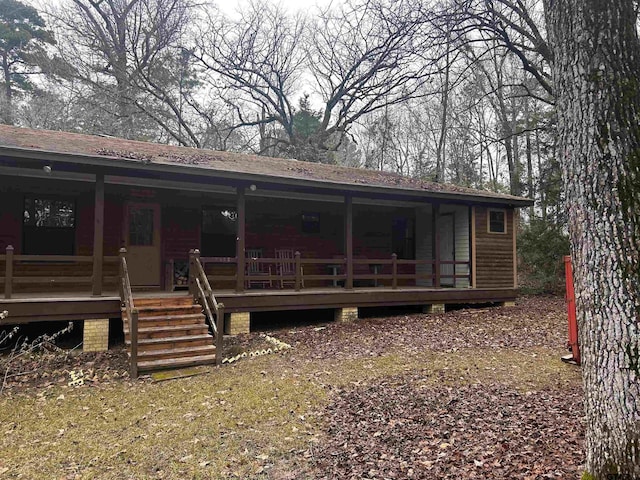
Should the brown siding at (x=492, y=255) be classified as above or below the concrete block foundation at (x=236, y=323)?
above

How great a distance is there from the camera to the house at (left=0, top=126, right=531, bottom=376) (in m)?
8.02

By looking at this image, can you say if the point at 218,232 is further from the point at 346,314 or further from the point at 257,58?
the point at 257,58

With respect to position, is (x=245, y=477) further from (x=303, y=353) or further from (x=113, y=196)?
(x=113, y=196)

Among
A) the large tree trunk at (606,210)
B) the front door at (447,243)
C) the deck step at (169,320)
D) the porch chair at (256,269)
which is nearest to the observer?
the large tree trunk at (606,210)

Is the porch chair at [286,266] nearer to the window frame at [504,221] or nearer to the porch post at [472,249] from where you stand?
the porch post at [472,249]

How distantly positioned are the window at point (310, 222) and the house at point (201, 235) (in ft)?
0.14

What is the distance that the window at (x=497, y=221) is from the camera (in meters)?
12.7

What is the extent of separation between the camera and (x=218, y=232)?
38.1ft


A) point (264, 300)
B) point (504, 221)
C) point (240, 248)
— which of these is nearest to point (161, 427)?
point (264, 300)

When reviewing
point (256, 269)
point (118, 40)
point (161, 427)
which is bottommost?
point (161, 427)

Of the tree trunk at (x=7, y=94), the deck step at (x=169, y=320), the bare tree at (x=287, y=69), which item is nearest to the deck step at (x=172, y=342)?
the deck step at (x=169, y=320)

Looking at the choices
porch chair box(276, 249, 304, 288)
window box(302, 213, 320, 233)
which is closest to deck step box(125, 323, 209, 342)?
porch chair box(276, 249, 304, 288)

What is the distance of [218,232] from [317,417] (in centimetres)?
747

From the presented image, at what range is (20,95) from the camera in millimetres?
22141
